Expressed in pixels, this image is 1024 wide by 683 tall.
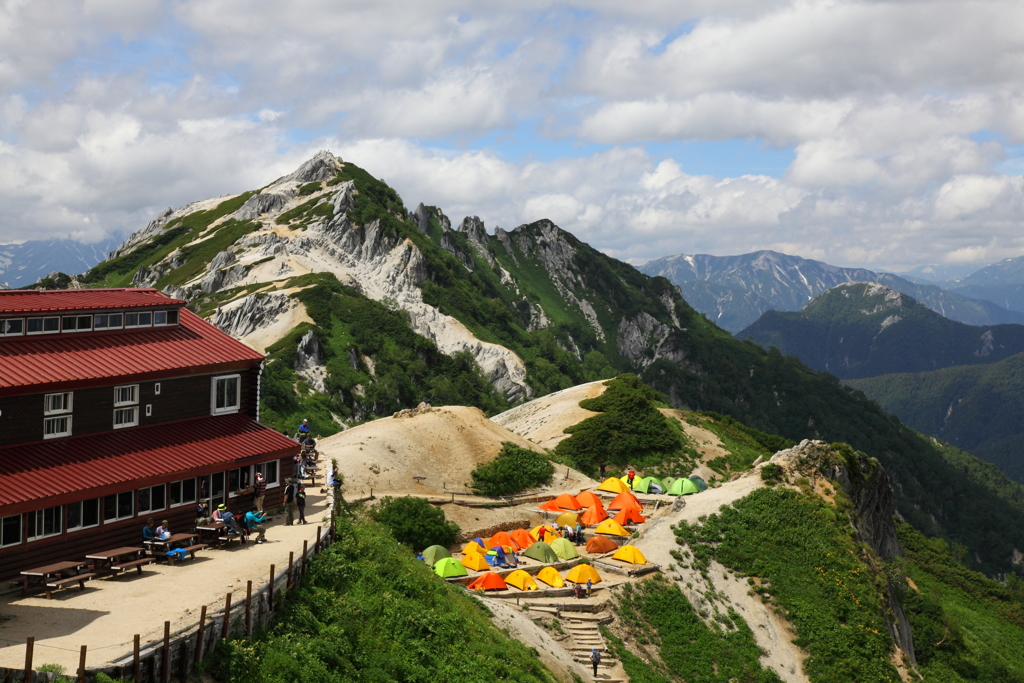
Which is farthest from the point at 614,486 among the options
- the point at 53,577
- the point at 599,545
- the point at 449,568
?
the point at 53,577

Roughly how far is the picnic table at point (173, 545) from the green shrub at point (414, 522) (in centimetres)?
1965

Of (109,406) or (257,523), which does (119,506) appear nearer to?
(109,406)

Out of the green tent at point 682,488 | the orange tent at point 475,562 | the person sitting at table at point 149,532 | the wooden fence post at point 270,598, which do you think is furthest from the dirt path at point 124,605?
the green tent at point 682,488

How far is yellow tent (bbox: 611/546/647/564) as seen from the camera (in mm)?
49719

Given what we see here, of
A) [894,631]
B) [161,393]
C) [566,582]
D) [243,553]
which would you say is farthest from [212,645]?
[894,631]

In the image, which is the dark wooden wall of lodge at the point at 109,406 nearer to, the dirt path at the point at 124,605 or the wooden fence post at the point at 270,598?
the dirt path at the point at 124,605

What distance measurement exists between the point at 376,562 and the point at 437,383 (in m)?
108

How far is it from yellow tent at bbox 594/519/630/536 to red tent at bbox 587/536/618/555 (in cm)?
289

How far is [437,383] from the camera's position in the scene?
138250 mm

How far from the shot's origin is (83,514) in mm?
28453

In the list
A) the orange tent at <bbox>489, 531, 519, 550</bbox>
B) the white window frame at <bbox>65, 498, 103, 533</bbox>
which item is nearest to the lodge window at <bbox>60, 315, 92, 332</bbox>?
the white window frame at <bbox>65, 498, 103, 533</bbox>

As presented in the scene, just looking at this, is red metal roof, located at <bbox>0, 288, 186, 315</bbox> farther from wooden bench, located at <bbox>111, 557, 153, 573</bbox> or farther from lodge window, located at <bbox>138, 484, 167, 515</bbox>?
wooden bench, located at <bbox>111, 557, 153, 573</bbox>

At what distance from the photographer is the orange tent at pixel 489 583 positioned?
4512 centimetres

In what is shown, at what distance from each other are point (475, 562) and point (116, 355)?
23.8 m
